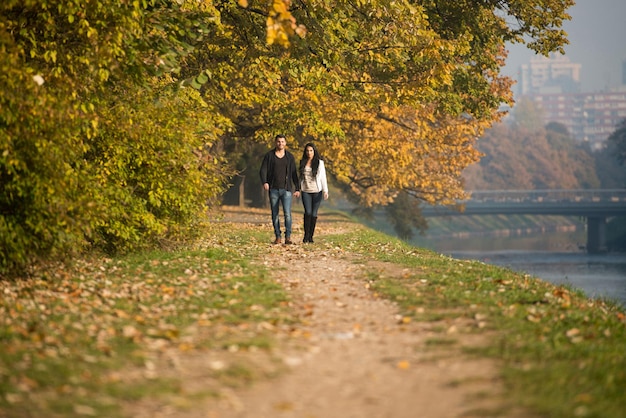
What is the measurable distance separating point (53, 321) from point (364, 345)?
342 centimetres

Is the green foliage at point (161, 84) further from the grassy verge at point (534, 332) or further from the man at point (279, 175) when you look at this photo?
the grassy verge at point (534, 332)

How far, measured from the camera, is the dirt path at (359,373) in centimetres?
731

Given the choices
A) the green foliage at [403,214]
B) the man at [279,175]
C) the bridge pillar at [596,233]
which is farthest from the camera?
the bridge pillar at [596,233]

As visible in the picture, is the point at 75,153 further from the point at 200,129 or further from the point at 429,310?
the point at 429,310

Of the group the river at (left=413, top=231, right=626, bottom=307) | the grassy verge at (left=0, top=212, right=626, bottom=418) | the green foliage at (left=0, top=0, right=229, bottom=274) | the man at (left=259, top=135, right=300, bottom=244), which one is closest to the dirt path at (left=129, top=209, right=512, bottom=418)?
the grassy verge at (left=0, top=212, right=626, bottom=418)

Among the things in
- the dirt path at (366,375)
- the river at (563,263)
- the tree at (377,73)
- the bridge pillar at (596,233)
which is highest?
the tree at (377,73)

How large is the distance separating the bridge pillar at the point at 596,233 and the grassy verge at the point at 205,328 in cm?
6680

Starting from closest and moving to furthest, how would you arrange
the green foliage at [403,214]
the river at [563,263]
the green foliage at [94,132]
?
1. the green foliage at [94,132]
2. the river at [563,263]
3. the green foliage at [403,214]

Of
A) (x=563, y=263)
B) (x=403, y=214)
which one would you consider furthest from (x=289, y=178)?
(x=563, y=263)

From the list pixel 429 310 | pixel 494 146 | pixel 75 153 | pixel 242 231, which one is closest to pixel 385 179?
pixel 242 231

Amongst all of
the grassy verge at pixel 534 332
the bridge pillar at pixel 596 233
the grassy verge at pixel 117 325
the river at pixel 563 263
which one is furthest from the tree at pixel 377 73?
the bridge pillar at pixel 596 233

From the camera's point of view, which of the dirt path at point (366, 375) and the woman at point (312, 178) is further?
the woman at point (312, 178)

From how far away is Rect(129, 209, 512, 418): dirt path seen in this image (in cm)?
731

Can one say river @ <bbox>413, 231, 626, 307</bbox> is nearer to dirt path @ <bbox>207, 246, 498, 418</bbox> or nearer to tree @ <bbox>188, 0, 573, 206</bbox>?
tree @ <bbox>188, 0, 573, 206</bbox>
